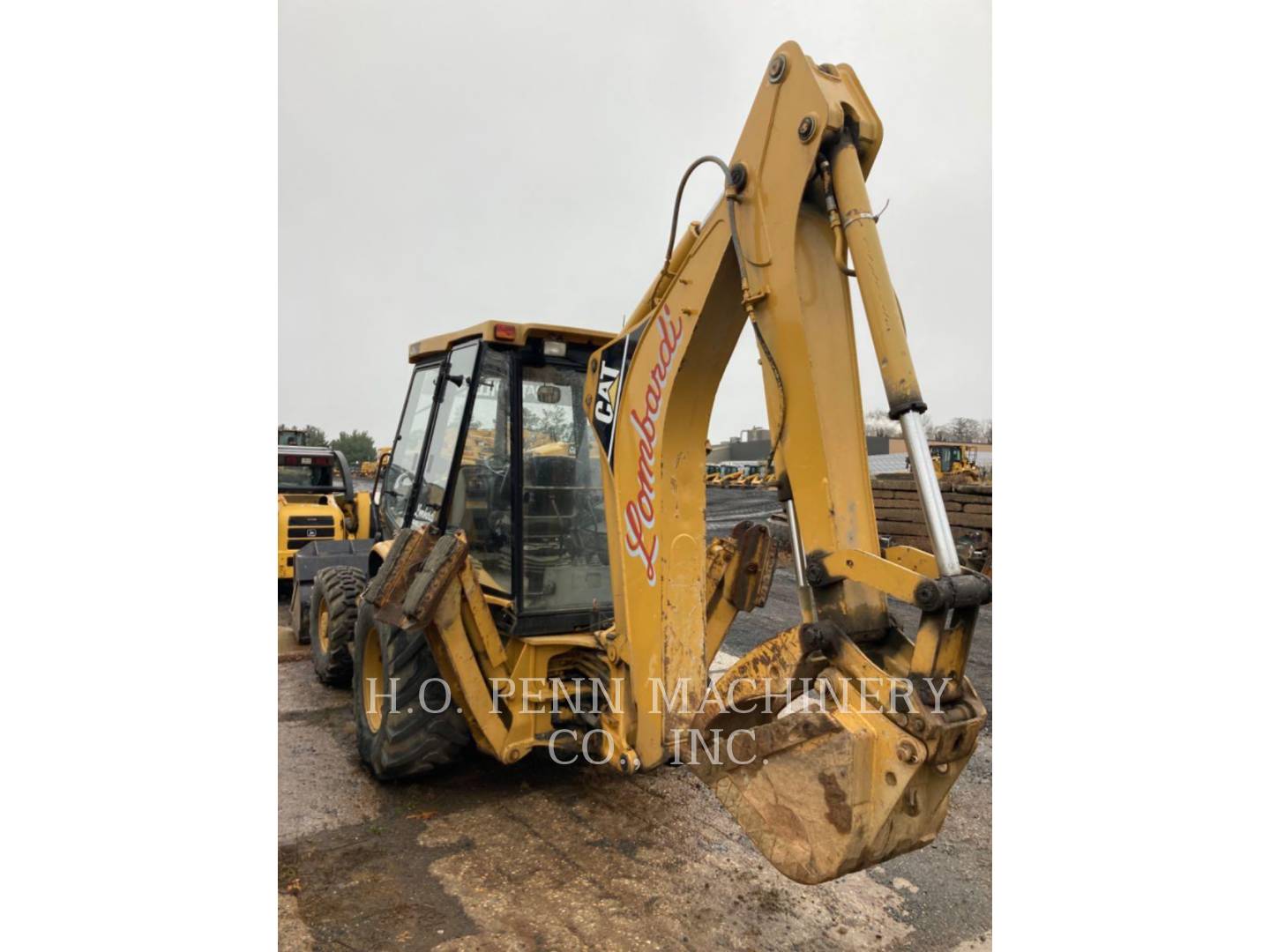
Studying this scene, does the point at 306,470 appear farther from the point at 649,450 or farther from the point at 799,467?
the point at 799,467

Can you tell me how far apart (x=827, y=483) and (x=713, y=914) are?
1649 mm

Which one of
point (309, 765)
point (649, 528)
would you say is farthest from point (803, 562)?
point (309, 765)

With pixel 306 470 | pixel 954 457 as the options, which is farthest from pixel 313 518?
pixel 954 457

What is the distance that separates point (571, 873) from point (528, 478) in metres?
1.63

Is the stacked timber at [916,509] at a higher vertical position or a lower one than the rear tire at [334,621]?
higher

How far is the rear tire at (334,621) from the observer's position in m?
5.38

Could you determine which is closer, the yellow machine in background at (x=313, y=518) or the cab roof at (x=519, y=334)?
the cab roof at (x=519, y=334)

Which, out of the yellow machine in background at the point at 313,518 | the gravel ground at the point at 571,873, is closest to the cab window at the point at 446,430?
the gravel ground at the point at 571,873

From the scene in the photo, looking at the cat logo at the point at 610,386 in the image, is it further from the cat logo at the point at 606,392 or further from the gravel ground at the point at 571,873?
the gravel ground at the point at 571,873

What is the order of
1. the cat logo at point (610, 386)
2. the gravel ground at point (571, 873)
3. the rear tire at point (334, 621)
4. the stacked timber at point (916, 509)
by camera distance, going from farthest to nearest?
Answer: the stacked timber at point (916, 509) < the rear tire at point (334, 621) < the cat logo at point (610, 386) < the gravel ground at point (571, 873)

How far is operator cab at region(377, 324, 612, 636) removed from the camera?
3650 mm

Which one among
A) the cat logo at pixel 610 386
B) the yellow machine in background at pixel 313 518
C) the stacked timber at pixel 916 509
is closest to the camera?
the cat logo at pixel 610 386

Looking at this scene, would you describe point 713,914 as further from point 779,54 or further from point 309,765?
point 779,54

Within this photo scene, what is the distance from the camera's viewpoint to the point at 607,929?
9.04ft
